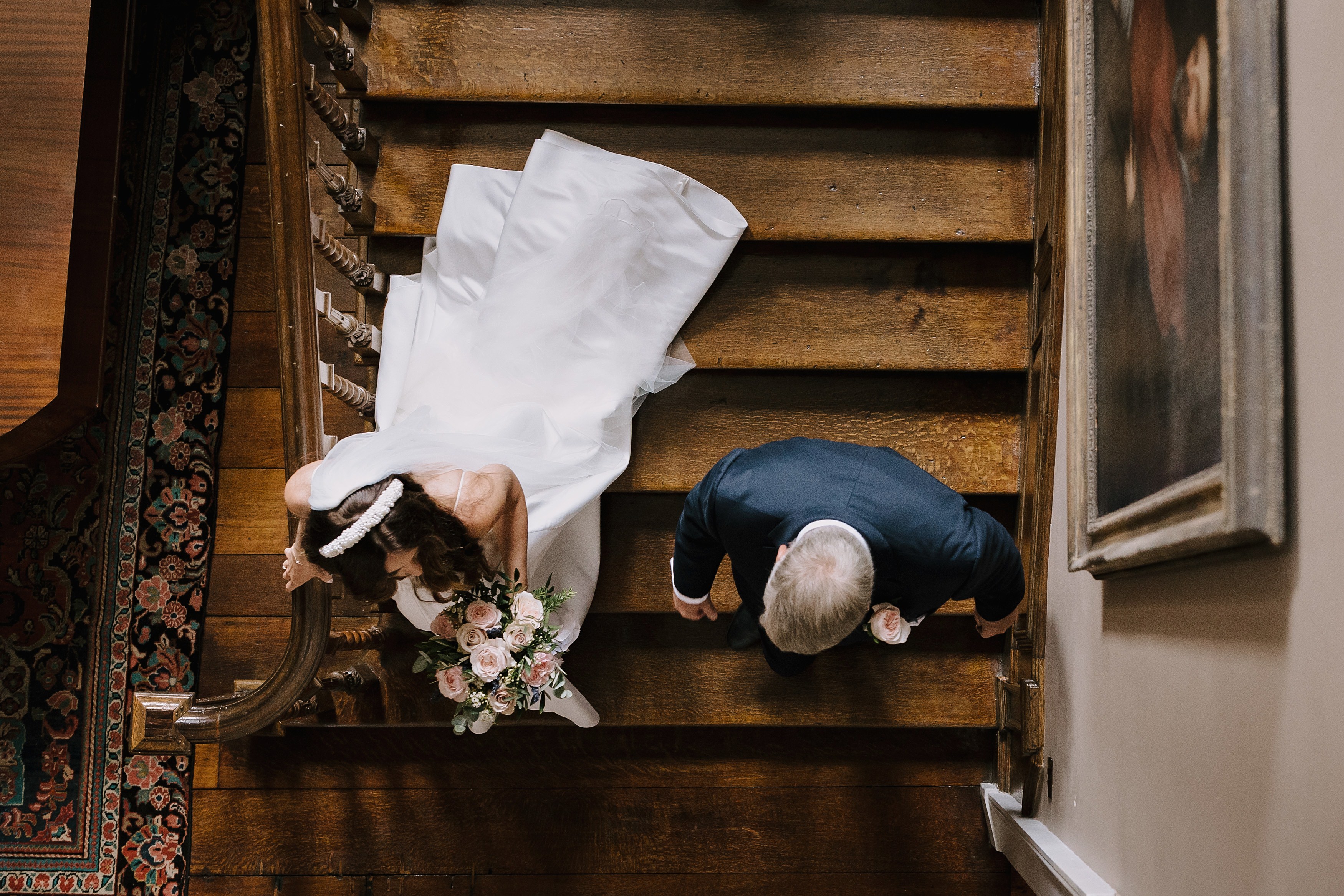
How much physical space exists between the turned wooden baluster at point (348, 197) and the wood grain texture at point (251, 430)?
691 mm

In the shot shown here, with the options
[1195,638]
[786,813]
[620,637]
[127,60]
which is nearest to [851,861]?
[786,813]

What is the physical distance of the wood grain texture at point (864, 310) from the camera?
247cm

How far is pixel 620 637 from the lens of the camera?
258 centimetres

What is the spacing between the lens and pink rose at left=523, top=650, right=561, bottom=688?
192cm

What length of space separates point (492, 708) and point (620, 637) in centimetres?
71

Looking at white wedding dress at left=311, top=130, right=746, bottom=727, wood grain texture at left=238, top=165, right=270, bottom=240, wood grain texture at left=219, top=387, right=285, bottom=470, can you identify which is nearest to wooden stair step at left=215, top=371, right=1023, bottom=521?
white wedding dress at left=311, top=130, right=746, bottom=727

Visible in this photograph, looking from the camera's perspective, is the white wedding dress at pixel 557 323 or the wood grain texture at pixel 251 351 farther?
the wood grain texture at pixel 251 351

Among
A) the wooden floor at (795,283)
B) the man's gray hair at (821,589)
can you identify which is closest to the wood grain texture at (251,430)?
the wooden floor at (795,283)

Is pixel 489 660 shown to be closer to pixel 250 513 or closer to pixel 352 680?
pixel 352 680

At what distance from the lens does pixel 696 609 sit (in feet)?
7.43

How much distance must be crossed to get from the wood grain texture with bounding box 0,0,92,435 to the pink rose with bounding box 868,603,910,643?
2.28 meters

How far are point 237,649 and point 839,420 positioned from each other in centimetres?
195

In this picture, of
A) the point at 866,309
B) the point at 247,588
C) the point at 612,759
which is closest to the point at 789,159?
the point at 866,309

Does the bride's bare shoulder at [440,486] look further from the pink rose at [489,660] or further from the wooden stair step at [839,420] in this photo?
the wooden stair step at [839,420]
